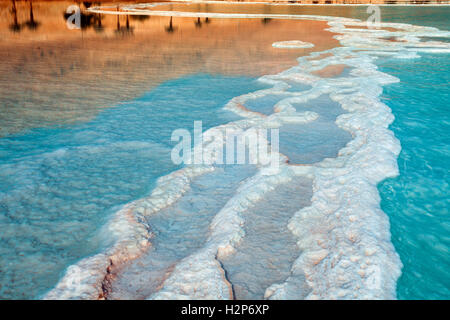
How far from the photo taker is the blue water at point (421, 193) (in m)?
2.69

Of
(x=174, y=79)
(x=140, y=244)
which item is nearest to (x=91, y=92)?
→ (x=174, y=79)

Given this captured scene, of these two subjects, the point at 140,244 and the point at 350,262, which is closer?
the point at 350,262

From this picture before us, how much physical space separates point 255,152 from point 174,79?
14.7 ft

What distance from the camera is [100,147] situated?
4848 millimetres

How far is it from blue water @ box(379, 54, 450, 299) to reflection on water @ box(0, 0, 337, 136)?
158 inches

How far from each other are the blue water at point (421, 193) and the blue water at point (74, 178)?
8.25ft

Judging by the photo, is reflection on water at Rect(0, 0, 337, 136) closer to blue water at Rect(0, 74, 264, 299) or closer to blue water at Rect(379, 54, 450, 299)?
blue water at Rect(0, 74, 264, 299)

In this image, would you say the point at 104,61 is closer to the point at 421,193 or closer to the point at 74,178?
the point at 74,178

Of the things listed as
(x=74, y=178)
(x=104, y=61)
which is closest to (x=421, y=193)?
(x=74, y=178)

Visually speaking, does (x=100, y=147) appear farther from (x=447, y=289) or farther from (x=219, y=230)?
(x=447, y=289)

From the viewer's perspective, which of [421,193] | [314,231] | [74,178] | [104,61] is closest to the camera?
[314,231]

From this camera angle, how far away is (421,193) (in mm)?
3750

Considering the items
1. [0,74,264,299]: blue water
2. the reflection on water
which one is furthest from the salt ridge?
the reflection on water

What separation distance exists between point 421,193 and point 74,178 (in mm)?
3832
